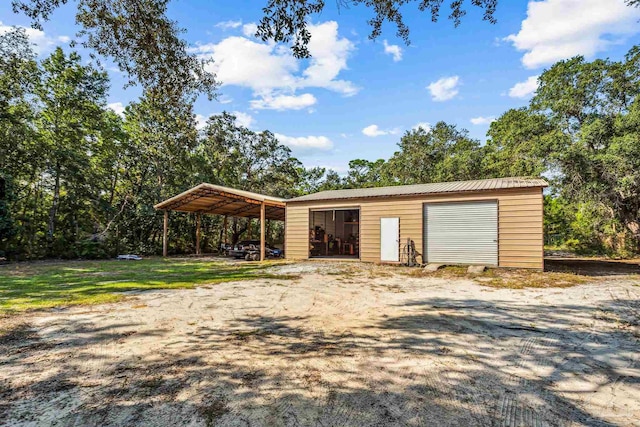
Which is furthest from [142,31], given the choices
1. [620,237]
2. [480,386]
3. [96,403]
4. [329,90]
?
[620,237]

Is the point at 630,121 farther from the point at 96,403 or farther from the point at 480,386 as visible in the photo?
the point at 96,403

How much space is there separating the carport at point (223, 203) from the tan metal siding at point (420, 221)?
117cm

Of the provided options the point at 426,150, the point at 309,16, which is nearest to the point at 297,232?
the point at 309,16

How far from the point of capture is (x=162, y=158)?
55.3 feet

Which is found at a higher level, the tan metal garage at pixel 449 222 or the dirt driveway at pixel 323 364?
the tan metal garage at pixel 449 222

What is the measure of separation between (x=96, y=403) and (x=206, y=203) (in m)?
12.8

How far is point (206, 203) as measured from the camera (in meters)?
14.1

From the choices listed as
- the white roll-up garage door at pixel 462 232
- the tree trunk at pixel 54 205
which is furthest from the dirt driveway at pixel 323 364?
the tree trunk at pixel 54 205

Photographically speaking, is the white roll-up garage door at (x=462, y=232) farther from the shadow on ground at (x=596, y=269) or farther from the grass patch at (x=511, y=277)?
the shadow on ground at (x=596, y=269)

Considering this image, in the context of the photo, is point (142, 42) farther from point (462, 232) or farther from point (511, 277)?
point (462, 232)

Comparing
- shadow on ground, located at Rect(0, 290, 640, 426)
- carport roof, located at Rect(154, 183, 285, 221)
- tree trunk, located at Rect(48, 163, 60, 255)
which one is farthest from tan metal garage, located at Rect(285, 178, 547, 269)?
tree trunk, located at Rect(48, 163, 60, 255)

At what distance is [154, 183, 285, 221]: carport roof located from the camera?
465 inches

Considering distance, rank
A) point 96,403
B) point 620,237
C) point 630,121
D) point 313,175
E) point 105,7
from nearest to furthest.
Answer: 1. point 96,403
2. point 105,7
3. point 630,121
4. point 620,237
5. point 313,175

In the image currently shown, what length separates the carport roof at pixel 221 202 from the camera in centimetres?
1180
